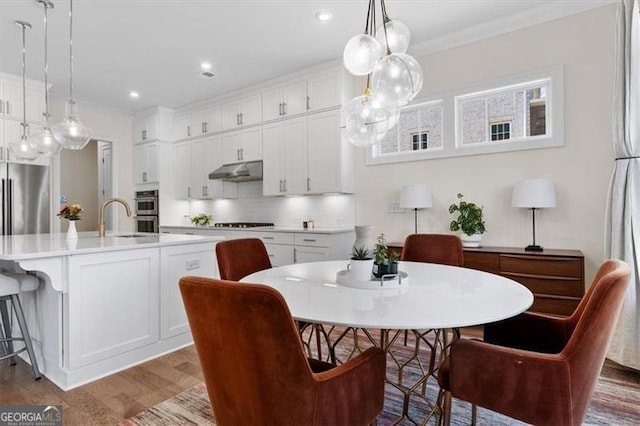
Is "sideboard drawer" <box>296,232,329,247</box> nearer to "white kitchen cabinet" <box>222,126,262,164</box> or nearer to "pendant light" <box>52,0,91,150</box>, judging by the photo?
"white kitchen cabinet" <box>222,126,262,164</box>

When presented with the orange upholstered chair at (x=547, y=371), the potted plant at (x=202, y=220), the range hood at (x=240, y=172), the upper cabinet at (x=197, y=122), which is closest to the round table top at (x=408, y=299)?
the orange upholstered chair at (x=547, y=371)

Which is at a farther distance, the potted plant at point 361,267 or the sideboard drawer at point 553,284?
the sideboard drawer at point 553,284

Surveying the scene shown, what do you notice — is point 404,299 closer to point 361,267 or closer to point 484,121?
point 361,267

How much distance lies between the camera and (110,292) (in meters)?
2.50

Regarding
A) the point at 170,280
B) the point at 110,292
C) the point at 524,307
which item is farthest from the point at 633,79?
the point at 110,292

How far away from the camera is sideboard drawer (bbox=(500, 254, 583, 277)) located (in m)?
2.79

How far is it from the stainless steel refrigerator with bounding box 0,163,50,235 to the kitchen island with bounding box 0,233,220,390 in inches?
88.1

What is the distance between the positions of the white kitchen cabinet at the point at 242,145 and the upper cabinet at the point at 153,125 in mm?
1375

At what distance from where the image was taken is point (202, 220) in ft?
19.6

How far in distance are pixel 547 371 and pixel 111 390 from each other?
8.02ft

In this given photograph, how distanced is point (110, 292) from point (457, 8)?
3.75 metres

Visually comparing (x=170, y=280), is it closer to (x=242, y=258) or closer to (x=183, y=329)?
(x=183, y=329)

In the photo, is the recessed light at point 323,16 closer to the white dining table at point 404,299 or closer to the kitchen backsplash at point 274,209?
the kitchen backsplash at point 274,209

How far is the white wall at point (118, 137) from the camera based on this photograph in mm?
5859
